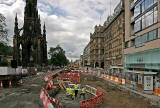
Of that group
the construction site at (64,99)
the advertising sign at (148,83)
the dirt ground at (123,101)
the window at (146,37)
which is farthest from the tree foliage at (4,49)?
the window at (146,37)

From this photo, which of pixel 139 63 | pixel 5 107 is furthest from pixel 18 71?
pixel 139 63

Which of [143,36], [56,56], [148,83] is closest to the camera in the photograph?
[148,83]

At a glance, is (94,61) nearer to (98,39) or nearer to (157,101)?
(98,39)

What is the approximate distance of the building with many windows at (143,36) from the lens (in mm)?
25519

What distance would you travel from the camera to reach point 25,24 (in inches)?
2997

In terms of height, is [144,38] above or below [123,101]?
above

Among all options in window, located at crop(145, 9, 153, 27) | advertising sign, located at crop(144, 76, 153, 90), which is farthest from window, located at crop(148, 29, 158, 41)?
advertising sign, located at crop(144, 76, 153, 90)

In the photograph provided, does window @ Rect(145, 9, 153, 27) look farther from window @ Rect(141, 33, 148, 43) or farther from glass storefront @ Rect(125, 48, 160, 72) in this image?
glass storefront @ Rect(125, 48, 160, 72)

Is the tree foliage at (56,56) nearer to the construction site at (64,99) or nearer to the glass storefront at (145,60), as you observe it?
the glass storefront at (145,60)

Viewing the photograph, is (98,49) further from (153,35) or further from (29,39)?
(153,35)

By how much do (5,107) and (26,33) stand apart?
233ft

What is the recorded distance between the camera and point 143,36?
30109 mm

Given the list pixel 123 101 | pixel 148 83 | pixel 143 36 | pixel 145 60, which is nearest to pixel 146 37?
pixel 143 36

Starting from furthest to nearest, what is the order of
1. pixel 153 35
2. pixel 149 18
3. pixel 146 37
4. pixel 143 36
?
pixel 143 36 → pixel 146 37 → pixel 149 18 → pixel 153 35
